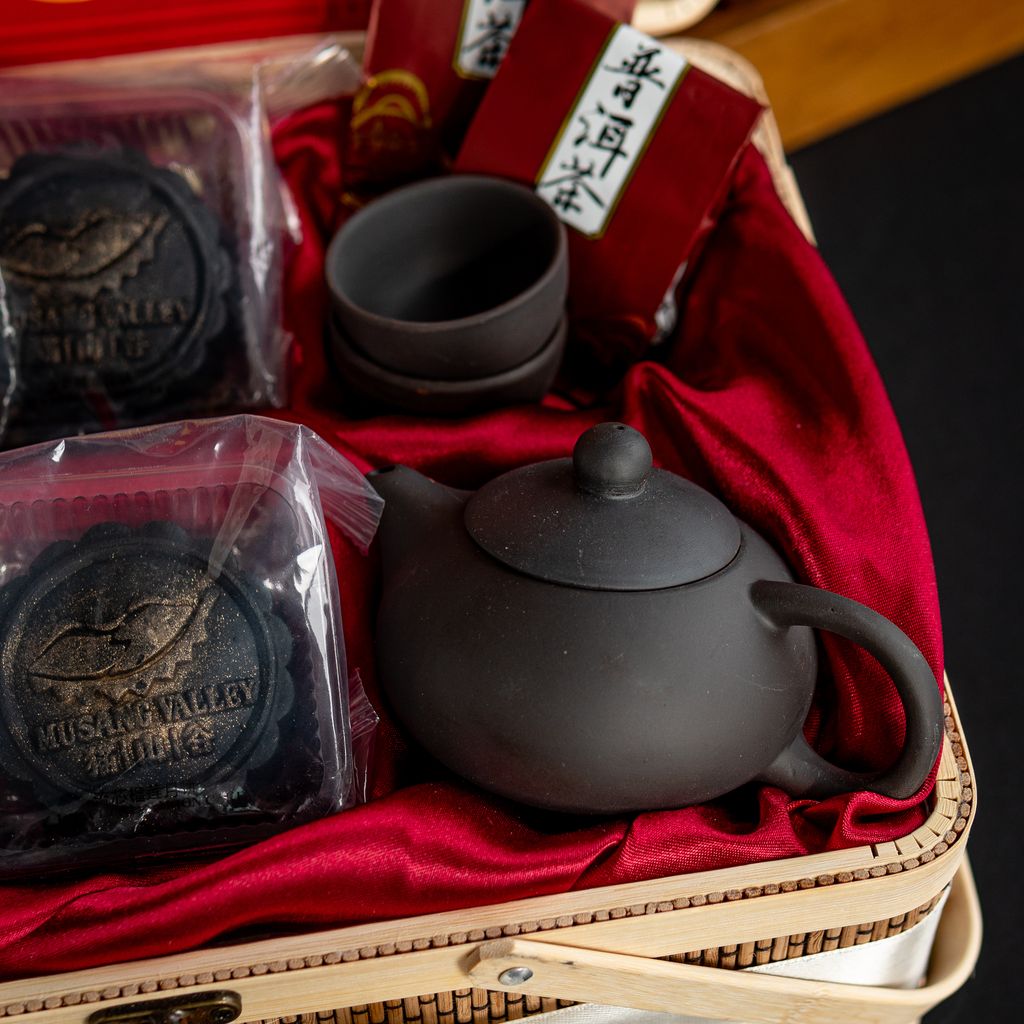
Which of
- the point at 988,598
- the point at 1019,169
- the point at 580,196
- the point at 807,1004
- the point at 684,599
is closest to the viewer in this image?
the point at 684,599

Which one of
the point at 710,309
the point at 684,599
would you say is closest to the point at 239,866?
the point at 684,599

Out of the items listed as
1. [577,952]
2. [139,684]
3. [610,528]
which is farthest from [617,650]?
[139,684]

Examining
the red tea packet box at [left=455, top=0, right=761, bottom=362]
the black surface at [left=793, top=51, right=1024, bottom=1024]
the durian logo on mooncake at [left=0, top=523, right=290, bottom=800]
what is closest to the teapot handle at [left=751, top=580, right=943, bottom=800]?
the durian logo on mooncake at [left=0, top=523, right=290, bottom=800]

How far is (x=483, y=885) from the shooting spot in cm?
68

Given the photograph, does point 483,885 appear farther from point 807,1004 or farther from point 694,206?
point 694,206

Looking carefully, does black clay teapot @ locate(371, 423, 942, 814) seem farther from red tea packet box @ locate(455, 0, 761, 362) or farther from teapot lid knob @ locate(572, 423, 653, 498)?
red tea packet box @ locate(455, 0, 761, 362)

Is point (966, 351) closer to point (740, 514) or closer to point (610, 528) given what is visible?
point (740, 514)

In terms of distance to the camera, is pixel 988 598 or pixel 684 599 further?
pixel 988 598

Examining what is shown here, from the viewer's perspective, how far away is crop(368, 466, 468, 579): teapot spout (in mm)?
733

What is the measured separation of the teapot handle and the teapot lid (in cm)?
4

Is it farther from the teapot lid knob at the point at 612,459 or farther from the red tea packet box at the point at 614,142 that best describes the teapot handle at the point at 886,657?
the red tea packet box at the point at 614,142

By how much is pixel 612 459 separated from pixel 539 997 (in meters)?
0.38

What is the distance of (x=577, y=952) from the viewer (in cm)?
66

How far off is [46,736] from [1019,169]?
1694 millimetres
